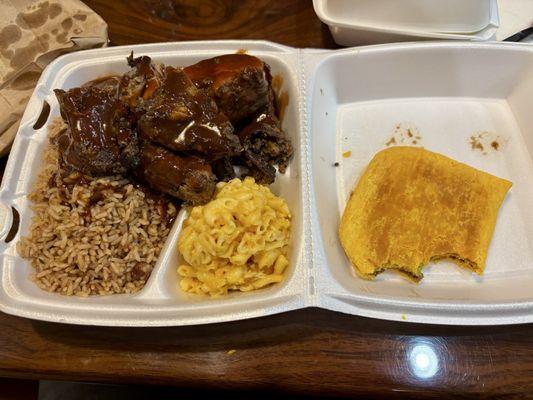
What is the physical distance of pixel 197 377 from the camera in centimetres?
188

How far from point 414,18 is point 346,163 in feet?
2.93

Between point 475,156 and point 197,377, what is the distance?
1.96 metres

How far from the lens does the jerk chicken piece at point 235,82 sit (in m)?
1.94

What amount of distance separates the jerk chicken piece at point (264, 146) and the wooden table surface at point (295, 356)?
74 centimetres

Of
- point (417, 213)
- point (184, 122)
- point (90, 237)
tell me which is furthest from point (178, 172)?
point (417, 213)

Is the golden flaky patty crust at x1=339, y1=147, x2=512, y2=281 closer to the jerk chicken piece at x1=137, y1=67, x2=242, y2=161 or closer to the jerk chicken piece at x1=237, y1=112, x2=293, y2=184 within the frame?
the jerk chicken piece at x1=237, y1=112, x2=293, y2=184

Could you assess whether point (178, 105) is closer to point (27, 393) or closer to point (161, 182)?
point (161, 182)

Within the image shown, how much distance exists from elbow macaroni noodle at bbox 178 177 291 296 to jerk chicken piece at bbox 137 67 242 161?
26 centimetres

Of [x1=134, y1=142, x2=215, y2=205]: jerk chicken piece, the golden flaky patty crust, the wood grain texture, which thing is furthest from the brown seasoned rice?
the wood grain texture

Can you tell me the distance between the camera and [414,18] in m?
2.28

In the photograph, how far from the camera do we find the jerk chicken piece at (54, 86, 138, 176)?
187 centimetres

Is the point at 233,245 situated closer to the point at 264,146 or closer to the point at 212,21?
the point at 264,146

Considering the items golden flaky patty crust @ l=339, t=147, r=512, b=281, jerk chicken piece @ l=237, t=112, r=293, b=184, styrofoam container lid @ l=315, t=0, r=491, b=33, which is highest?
styrofoam container lid @ l=315, t=0, r=491, b=33

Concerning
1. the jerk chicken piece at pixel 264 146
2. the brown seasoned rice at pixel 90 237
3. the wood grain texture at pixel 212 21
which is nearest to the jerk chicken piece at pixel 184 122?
the jerk chicken piece at pixel 264 146
